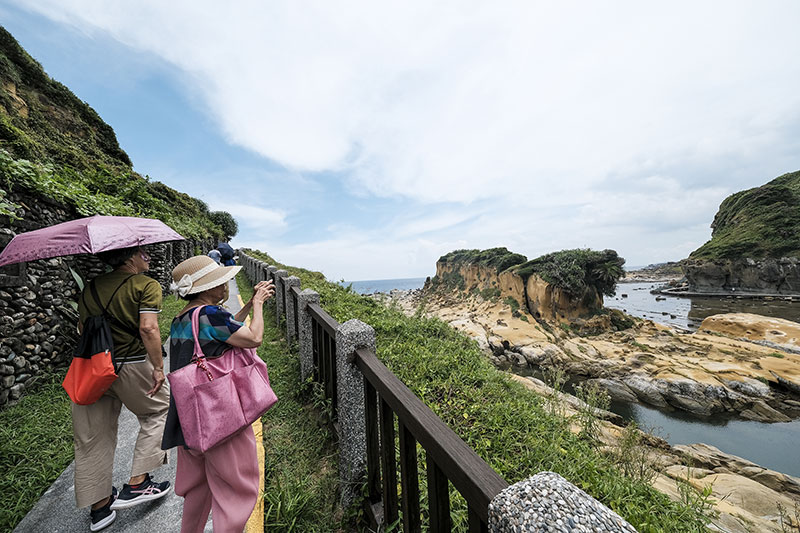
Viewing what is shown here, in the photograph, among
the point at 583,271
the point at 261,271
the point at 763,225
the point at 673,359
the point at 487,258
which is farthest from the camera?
the point at 763,225

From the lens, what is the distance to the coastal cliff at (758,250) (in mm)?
38812

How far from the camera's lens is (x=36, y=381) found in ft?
13.6

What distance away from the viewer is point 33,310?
13.7ft

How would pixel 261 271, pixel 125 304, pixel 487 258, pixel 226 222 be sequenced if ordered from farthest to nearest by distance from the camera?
pixel 226 222 → pixel 487 258 → pixel 261 271 → pixel 125 304

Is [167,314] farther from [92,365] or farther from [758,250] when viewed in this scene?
[758,250]

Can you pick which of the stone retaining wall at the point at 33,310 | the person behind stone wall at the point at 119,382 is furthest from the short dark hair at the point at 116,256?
the stone retaining wall at the point at 33,310

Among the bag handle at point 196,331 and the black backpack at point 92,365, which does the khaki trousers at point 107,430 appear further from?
the bag handle at point 196,331

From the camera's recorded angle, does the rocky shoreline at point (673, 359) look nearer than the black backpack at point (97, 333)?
No

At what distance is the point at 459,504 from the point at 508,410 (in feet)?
4.43

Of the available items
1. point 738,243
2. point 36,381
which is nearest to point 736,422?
point 36,381

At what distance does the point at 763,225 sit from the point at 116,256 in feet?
225

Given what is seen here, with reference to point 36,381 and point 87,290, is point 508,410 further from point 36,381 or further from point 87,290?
point 36,381

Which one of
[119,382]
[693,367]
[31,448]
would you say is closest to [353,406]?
[119,382]

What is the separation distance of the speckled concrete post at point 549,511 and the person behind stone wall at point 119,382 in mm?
2256
